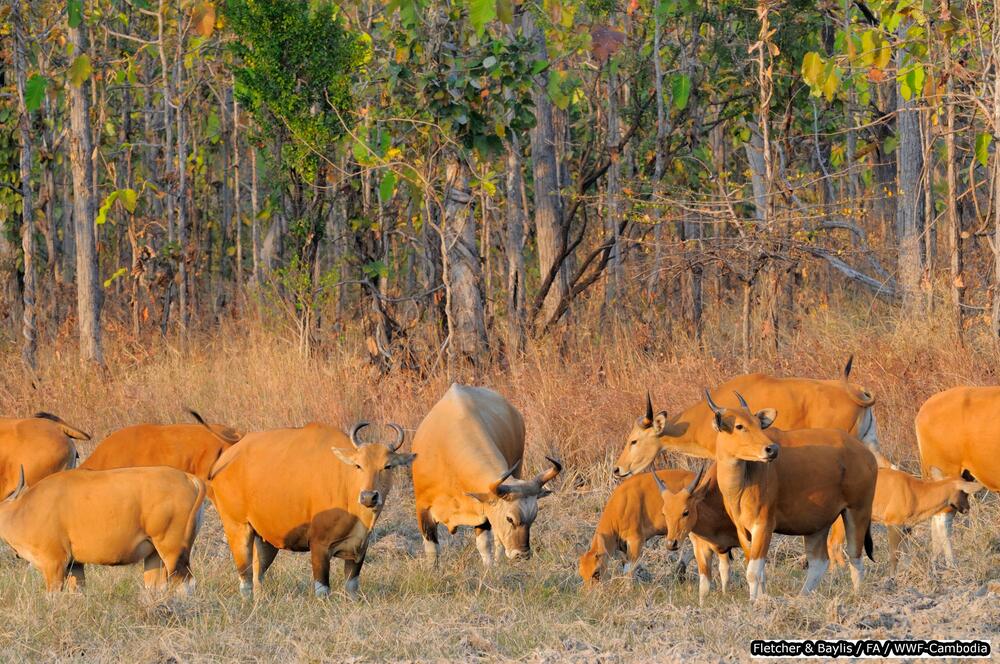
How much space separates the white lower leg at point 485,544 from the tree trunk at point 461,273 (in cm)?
485

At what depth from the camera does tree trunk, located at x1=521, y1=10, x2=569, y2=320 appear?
51.8ft

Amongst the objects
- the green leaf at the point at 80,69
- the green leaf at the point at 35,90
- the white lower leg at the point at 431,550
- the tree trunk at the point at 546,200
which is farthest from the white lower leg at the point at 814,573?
the green leaf at the point at 35,90

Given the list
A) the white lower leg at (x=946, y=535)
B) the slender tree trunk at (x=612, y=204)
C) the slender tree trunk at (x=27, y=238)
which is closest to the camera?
the white lower leg at (x=946, y=535)

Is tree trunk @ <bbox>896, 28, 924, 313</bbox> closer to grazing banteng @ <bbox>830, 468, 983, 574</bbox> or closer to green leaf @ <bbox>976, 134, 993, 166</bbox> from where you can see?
green leaf @ <bbox>976, 134, 993, 166</bbox>

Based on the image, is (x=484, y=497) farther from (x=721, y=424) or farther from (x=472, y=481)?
(x=721, y=424)

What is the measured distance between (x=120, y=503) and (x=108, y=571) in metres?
1.48

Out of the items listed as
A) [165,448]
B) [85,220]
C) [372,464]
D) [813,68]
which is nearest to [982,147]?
[813,68]

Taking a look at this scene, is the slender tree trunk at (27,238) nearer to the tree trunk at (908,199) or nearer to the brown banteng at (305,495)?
the brown banteng at (305,495)

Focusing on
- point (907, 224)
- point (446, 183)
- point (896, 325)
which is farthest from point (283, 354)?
point (907, 224)

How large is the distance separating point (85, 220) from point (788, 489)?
10.8m

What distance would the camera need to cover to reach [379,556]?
9328 mm

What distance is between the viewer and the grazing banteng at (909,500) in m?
8.20

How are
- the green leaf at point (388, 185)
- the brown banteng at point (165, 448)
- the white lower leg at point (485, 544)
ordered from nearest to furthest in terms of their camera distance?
1. the white lower leg at point (485, 544)
2. the brown banteng at point (165, 448)
3. the green leaf at point (388, 185)

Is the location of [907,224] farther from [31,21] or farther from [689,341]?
[31,21]
